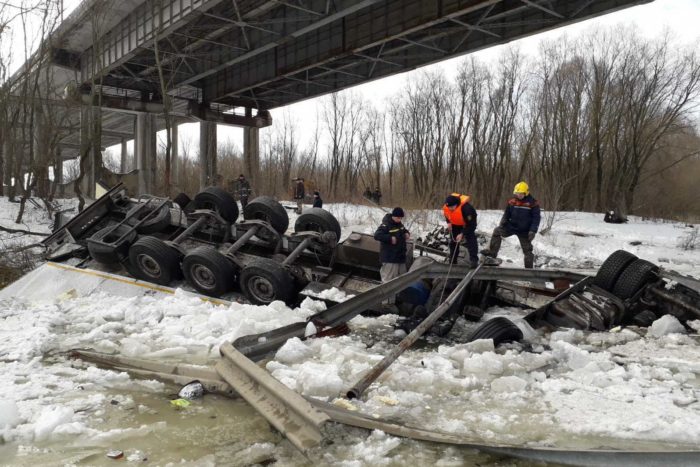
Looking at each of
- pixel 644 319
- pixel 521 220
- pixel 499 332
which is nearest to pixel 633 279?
pixel 644 319

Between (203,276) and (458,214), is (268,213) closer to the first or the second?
(203,276)

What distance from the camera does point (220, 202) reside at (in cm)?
832

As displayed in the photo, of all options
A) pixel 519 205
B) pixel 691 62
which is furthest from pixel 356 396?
pixel 691 62

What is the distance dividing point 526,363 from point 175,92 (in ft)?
88.5

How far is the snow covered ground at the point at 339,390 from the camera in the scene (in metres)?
2.88

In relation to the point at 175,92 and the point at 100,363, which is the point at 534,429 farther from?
the point at 175,92

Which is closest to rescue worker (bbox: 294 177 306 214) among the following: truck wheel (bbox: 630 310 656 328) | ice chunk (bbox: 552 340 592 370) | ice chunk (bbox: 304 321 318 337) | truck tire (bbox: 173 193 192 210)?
truck tire (bbox: 173 193 192 210)

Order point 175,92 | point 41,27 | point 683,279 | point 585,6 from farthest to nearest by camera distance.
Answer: point 175,92 < point 41,27 < point 585,6 < point 683,279

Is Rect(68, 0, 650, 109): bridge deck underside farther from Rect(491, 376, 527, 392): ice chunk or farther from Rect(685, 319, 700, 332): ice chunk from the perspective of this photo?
Rect(491, 376, 527, 392): ice chunk

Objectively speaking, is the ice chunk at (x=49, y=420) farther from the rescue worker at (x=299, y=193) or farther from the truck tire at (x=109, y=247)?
the rescue worker at (x=299, y=193)

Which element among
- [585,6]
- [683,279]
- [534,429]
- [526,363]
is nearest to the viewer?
[534,429]

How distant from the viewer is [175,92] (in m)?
27.2

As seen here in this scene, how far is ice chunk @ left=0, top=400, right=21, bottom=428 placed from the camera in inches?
117

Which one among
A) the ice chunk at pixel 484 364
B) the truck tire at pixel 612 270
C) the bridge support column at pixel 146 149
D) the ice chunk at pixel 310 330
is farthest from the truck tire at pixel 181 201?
the bridge support column at pixel 146 149
